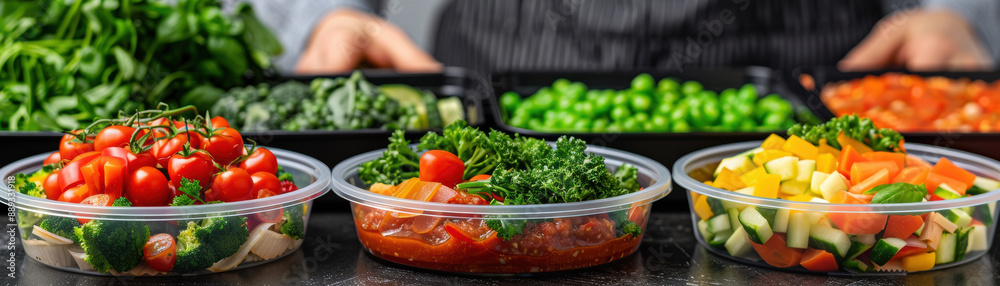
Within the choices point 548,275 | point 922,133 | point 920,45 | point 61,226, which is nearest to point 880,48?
point 920,45

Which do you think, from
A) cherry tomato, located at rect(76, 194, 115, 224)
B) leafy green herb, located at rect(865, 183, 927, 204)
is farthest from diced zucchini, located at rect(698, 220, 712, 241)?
cherry tomato, located at rect(76, 194, 115, 224)

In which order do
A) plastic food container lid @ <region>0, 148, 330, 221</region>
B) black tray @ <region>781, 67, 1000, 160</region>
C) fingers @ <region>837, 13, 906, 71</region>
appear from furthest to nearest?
fingers @ <region>837, 13, 906, 71</region>
black tray @ <region>781, 67, 1000, 160</region>
plastic food container lid @ <region>0, 148, 330, 221</region>

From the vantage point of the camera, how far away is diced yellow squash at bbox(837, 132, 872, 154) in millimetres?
1548

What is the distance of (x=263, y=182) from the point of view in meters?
1.38

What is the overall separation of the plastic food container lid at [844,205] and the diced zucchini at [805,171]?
12cm

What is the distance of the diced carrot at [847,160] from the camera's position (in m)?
1.44

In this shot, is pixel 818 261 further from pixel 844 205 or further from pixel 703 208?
pixel 703 208

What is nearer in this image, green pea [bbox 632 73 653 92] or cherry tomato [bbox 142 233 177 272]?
cherry tomato [bbox 142 233 177 272]

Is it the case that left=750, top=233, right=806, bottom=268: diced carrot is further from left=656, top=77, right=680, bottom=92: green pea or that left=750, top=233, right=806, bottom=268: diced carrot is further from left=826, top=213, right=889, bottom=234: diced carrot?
left=656, top=77, right=680, bottom=92: green pea

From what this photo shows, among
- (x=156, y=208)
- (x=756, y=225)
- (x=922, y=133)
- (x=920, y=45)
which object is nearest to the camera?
(x=156, y=208)

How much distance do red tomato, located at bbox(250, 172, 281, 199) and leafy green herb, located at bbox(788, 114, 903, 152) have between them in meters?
1.05

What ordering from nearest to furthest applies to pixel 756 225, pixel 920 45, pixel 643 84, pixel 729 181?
pixel 756 225, pixel 729 181, pixel 643 84, pixel 920 45

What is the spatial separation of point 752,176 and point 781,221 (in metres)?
0.12

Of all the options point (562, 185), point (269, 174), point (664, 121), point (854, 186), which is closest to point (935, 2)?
point (664, 121)
